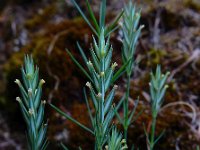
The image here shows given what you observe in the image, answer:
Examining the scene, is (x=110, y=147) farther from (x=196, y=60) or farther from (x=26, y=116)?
(x=196, y=60)

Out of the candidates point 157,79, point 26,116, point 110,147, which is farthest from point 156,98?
point 26,116

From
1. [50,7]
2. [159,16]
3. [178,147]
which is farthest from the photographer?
[50,7]

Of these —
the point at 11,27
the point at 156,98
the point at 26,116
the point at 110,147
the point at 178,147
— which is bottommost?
the point at 178,147

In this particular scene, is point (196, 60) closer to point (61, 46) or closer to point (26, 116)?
point (61, 46)

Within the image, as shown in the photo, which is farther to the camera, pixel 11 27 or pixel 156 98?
pixel 11 27

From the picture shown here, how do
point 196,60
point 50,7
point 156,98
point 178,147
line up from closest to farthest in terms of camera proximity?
1. point 156,98
2. point 178,147
3. point 196,60
4. point 50,7

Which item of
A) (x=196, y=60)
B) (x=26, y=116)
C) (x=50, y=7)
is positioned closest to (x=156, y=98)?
(x=26, y=116)

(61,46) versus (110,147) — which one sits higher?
(110,147)
